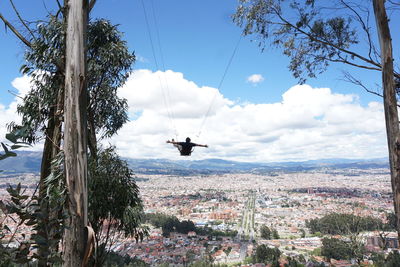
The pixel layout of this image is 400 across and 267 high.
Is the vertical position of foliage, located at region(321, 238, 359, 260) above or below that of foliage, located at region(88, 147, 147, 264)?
below

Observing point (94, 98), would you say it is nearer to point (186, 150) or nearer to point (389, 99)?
point (186, 150)

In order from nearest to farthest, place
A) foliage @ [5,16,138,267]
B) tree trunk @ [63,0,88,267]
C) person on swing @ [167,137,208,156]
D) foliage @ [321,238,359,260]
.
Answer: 1. tree trunk @ [63,0,88,267]
2. foliage @ [5,16,138,267]
3. person on swing @ [167,137,208,156]
4. foliage @ [321,238,359,260]

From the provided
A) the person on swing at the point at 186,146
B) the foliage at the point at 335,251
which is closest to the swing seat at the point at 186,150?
the person on swing at the point at 186,146

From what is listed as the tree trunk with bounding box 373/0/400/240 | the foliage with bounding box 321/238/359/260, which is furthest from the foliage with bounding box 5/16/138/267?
the foliage with bounding box 321/238/359/260

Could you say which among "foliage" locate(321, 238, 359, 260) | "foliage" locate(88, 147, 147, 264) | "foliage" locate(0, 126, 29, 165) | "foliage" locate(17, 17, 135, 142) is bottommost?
"foliage" locate(321, 238, 359, 260)

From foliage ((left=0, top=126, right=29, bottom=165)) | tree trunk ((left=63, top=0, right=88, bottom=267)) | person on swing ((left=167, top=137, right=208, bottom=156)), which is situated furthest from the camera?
person on swing ((left=167, top=137, right=208, bottom=156))

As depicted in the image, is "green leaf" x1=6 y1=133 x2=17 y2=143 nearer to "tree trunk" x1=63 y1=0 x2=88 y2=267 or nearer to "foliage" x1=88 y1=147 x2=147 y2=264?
"tree trunk" x1=63 y1=0 x2=88 y2=267
